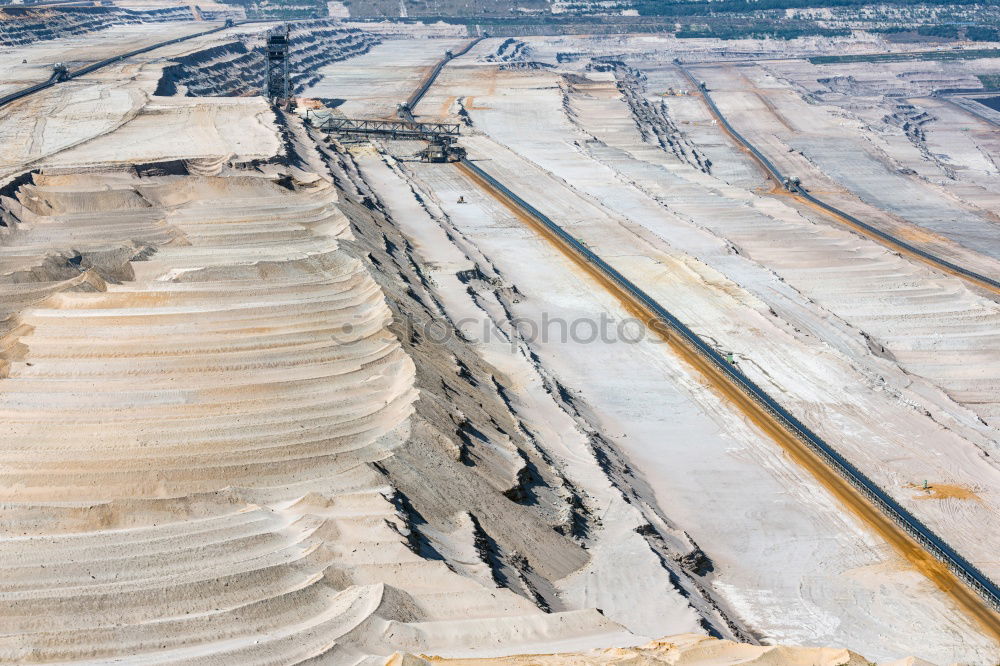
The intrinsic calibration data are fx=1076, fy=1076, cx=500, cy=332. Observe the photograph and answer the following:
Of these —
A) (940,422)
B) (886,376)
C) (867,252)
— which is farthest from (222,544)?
(867,252)

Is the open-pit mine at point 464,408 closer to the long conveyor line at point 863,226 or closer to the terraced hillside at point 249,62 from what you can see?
the long conveyor line at point 863,226

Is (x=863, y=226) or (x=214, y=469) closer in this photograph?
(x=214, y=469)

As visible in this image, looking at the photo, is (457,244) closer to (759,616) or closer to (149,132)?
(149,132)

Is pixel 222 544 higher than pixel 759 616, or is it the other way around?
pixel 222 544

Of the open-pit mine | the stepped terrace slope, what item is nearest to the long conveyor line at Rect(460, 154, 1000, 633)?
the open-pit mine

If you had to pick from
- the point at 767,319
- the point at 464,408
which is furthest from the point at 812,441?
the point at 464,408

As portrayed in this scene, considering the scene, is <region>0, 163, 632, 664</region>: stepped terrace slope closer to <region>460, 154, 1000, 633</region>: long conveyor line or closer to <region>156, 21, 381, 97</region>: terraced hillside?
<region>460, 154, 1000, 633</region>: long conveyor line

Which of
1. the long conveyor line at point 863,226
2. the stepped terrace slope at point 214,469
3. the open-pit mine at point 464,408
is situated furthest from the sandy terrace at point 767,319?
the stepped terrace slope at point 214,469

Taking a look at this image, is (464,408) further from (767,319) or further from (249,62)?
(249,62)
